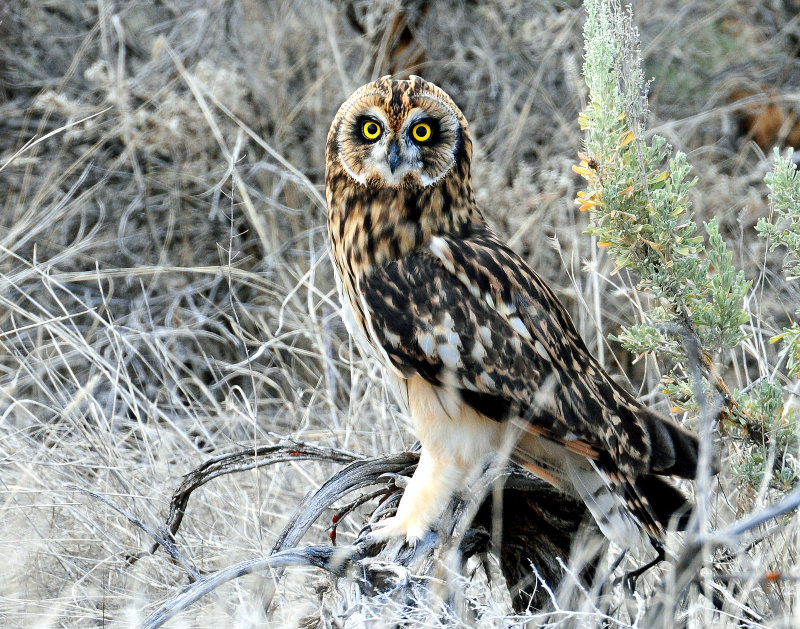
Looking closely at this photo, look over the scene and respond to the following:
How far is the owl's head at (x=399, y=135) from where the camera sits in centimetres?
249

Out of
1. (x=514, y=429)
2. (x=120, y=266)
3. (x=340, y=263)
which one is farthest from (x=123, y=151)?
(x=514, y=429)

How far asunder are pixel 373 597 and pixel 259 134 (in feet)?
10.0

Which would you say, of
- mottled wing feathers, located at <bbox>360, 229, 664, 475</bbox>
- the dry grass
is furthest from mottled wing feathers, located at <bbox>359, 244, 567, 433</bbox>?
the dry grass

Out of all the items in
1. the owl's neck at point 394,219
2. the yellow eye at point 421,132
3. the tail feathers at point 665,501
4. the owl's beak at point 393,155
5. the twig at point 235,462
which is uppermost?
the yellow eye at point 421,132

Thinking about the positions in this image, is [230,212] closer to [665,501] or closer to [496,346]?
[496,346]

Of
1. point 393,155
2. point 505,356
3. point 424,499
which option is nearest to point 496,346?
point 505,356

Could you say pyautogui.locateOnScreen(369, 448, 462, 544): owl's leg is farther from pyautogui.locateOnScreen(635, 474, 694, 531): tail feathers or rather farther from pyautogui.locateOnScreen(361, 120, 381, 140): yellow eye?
pyautogui.locateOnScreen(361, 120, 381, 140): yellow eye

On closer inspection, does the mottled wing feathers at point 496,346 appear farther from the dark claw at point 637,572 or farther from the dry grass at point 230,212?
the dry grass at point 230,212

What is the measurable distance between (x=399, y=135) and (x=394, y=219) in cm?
23

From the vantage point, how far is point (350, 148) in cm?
258

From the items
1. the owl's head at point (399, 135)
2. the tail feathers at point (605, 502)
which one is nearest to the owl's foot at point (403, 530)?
the tail feathers at point (605, 502)

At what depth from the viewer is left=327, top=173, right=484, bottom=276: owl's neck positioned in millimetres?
2547

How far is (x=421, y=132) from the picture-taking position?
8.34 feet

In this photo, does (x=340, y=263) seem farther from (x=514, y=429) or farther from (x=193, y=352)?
(x=193, y=352)
